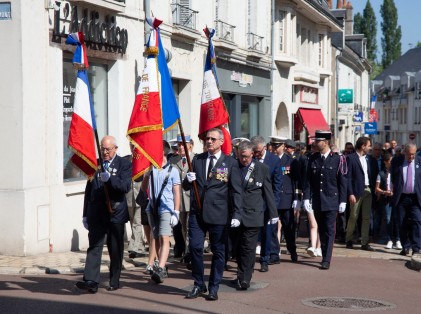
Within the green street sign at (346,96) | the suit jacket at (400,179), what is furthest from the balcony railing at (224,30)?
the green street sign at (346,96)

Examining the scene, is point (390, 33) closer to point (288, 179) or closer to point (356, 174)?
point (356, 174)

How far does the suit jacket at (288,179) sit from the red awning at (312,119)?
1883 centimetres

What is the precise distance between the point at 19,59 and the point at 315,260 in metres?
5.48

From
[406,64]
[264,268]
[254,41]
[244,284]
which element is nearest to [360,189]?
[264,268]

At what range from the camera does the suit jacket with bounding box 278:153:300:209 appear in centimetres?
1316

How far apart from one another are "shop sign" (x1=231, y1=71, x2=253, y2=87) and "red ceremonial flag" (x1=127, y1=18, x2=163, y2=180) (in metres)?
13.5

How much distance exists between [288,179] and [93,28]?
14.2 ft

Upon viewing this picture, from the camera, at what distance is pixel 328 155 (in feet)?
42.2

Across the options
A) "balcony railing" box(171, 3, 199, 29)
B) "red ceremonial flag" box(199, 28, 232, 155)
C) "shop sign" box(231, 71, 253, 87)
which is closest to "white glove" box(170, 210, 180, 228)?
"red ceremonial flag" box(199, 28, 232, 155)

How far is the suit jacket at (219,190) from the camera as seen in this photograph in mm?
9891

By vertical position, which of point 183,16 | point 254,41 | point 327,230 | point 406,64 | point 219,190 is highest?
point 406,64

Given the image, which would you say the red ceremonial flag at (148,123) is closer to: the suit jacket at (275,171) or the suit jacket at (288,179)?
the suit jacket at (275,171)

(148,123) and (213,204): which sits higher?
(148,123)

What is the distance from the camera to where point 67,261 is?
497 inches
